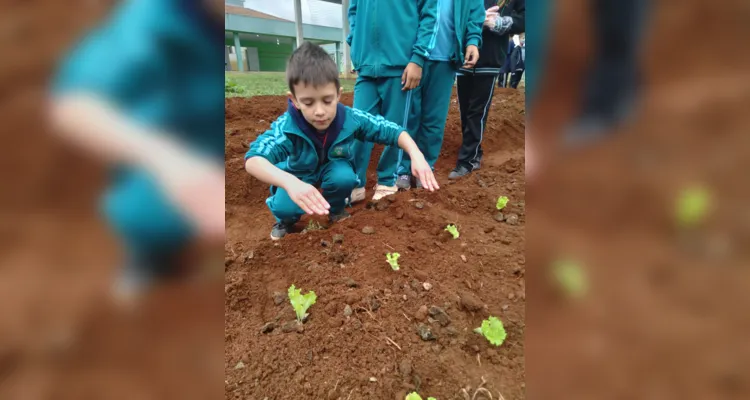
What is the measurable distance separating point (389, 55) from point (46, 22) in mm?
3028

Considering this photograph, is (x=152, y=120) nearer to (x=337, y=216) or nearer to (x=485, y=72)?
(x=337, y=216)

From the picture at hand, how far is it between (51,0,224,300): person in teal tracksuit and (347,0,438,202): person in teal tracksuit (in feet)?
9.48

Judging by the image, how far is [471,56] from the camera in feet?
11.3

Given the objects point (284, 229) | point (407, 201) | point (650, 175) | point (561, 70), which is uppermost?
point (561, 70)

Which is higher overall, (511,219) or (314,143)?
(314,143)

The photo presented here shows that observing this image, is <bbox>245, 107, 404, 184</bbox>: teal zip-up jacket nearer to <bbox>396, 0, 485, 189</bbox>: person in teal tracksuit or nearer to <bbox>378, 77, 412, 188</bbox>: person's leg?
<bbox>378, 77, 412, 188</bbox>: person's leg

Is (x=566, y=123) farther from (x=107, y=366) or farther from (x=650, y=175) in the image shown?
(x=107, y=366)

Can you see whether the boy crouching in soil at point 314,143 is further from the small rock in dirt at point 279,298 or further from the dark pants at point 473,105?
the dark pants at point 473,105

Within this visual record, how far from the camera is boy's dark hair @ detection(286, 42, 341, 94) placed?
2.07 m

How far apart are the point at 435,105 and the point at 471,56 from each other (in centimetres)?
56

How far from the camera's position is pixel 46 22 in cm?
32

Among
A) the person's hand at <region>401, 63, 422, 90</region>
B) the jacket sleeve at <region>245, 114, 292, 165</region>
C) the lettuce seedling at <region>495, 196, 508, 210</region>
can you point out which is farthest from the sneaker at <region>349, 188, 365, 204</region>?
the lettuce seedling at <region>495, 196, 508, 210</region>

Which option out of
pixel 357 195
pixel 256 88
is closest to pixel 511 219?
pixel 357 195

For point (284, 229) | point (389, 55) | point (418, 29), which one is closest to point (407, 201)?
point (284, 229)
